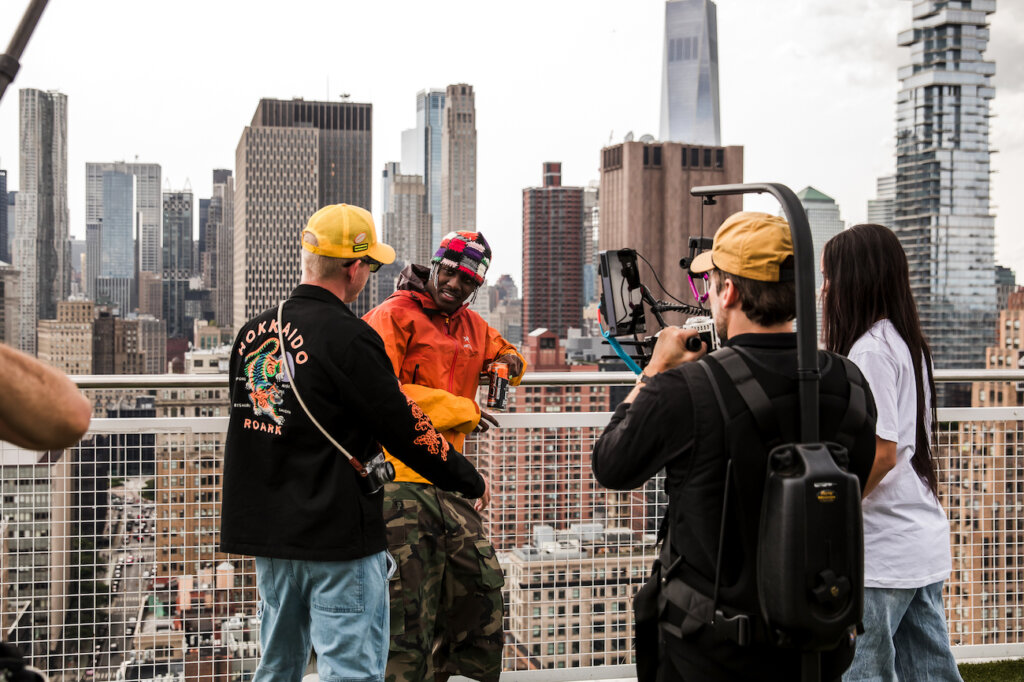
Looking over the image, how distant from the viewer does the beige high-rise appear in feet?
514

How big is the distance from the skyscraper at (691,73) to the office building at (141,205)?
248ft

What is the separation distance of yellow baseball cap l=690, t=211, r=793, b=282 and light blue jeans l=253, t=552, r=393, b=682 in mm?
1098

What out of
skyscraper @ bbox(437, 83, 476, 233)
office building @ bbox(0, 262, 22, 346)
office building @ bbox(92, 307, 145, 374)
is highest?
skyscraper @ bbox(437, 83, 476, 233)

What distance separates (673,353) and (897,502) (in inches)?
28.9

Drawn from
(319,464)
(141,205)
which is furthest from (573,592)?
(141,205)

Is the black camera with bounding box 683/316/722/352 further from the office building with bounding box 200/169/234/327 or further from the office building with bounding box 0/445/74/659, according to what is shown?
the office building with bounding box 200/169/234/327

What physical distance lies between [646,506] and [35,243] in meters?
114

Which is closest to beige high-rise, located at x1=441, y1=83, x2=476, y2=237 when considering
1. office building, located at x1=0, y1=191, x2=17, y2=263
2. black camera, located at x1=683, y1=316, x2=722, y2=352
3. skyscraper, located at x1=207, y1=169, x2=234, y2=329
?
skyscraper, located at x1=207, y1=169, x2=234, y2=329

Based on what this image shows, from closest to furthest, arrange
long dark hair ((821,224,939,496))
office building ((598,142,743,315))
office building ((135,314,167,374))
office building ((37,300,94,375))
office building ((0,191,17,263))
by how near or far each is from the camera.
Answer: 1. long dark hair ((821,224,939,496))
2. office building ((598,142,743,315))
3. office building ((37,300,94,375))
4. office building ((135,314,167,374))
5. office building ((0,191,17,263))

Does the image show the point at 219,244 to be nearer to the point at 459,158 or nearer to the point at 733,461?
the point at 459,158

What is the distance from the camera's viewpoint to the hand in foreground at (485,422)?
3.06 metres

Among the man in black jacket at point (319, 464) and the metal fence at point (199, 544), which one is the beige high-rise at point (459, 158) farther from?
the man in black jacket at point (319, 464)

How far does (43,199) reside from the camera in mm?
108938

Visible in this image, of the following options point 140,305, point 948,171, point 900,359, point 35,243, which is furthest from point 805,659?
point 140,305
